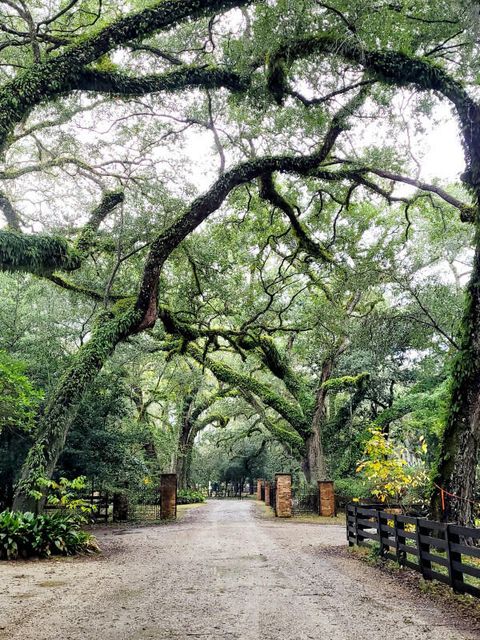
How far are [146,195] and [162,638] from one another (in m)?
9.74

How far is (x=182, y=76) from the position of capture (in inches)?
374

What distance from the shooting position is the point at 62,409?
10.8m

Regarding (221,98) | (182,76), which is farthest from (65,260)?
(221,98)

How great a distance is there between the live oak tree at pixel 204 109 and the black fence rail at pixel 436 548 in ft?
4.01

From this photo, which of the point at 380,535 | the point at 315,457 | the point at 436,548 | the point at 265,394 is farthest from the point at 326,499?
the point at 436,548

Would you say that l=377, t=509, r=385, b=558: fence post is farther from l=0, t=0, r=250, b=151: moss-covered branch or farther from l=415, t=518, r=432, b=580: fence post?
l=0, t=0, r=250, b=151: moss-covered branch

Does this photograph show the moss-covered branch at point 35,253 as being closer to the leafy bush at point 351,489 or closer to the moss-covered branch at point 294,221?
the moss-covered branch at point 294,221

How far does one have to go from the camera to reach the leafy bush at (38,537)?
8195 mm

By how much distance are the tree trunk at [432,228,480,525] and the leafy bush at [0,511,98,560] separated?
6.64m

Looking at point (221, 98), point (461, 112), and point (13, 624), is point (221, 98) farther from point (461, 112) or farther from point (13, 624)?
point (13, 624)

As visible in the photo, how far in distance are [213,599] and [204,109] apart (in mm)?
10173

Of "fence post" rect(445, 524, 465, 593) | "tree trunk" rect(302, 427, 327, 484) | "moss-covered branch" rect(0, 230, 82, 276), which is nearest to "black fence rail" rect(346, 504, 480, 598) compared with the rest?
"fence post" rect(445, 524, 465, 593)

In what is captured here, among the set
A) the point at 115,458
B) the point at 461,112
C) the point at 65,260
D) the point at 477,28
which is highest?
the point at 477,28

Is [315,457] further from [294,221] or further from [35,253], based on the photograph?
[35,253]
